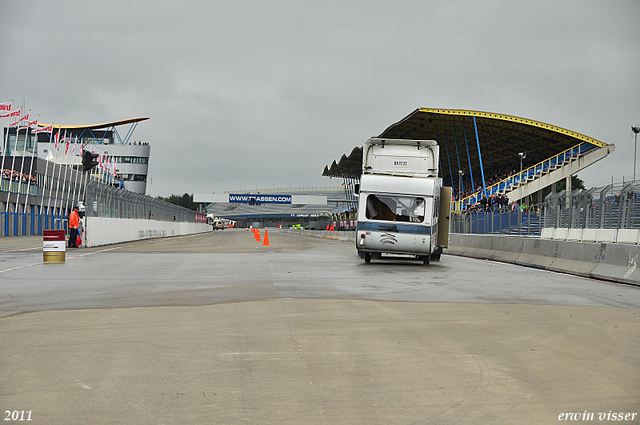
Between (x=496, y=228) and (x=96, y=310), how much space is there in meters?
21.6

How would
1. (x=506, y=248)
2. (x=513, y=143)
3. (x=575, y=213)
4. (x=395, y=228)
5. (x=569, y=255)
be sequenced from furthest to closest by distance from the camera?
1. (x=513, y=143)
2. (x=506, y=248)
3. (x=575, y=213)
4. (x=395, y=228)
5. (x=569, y=255)

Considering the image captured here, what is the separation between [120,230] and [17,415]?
122ft

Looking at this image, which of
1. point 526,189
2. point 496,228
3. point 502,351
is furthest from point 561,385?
point 526,189

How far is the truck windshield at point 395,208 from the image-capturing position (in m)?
21.0

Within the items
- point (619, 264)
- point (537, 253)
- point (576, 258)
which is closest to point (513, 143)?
point (537, 253)

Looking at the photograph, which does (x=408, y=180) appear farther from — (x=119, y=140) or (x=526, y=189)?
(x=119, y=140)

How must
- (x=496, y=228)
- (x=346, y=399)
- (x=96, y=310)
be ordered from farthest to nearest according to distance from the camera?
(x=496, y=228) < (x=96, y=310) < (x=346, y=399)

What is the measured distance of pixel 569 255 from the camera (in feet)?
61.6

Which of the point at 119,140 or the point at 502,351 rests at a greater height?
the point at 119,140

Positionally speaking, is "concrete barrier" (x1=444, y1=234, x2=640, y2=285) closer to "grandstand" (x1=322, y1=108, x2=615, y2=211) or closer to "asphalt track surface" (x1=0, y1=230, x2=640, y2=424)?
"asphalt track surface" (x1=0, y1=230, x2=640, y2=424)

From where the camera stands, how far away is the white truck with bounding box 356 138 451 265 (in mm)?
20891

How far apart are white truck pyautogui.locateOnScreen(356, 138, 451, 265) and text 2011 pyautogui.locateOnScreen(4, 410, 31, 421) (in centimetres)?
1675

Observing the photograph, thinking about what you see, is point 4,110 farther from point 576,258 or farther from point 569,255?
point 576,258

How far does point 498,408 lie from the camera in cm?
491
